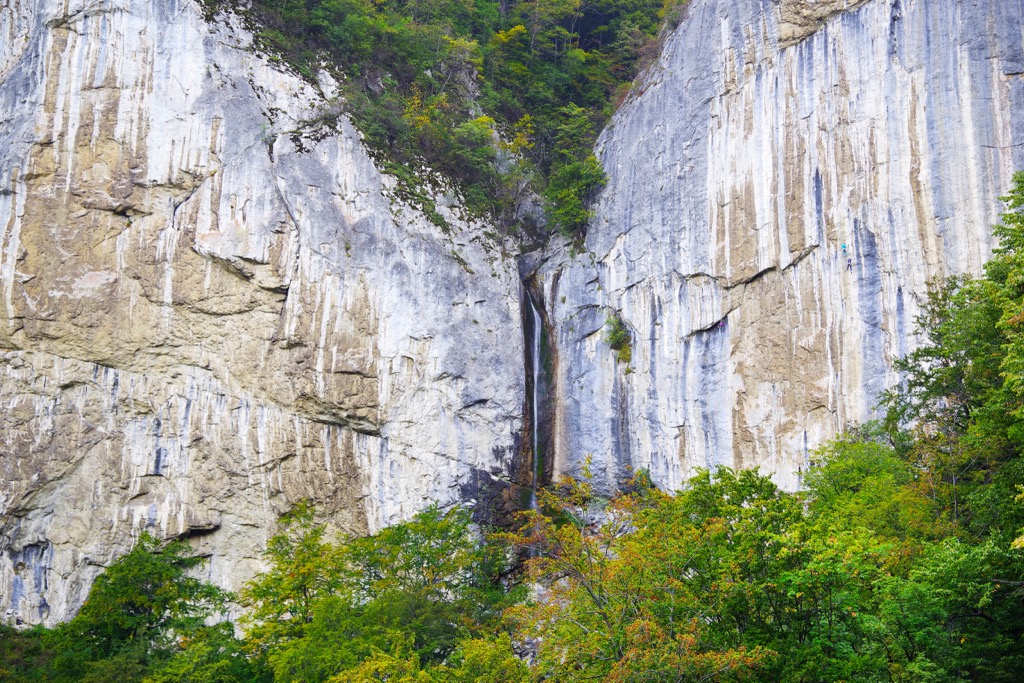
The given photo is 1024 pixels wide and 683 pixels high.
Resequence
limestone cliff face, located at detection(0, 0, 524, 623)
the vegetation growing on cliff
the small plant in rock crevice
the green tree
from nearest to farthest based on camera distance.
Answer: the green tree < limestone cliff face, located at detection(0, 0, 524, 623) < the small plant in rock crevice < the vegetation growing on cliff

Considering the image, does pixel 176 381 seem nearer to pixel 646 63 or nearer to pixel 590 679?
pixel 590 679

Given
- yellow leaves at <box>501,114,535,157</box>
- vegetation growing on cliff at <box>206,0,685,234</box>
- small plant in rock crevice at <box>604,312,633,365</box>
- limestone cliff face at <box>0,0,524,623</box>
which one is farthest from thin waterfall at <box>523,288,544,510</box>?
yellow leaves at <box>501,114,535,157</box>

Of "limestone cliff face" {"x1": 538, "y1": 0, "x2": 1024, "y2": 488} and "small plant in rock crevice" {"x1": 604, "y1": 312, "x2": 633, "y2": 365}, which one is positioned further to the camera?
"small plant in rock crevice" {"x1": 604, "y1": 312, "x2": 633, "y2": 365}

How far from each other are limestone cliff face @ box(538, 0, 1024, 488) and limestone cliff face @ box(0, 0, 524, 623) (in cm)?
396

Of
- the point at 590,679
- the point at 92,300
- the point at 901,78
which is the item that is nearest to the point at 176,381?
the point at 92,300

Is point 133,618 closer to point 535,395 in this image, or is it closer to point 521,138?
point 535,395

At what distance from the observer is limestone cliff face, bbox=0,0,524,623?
2119cm

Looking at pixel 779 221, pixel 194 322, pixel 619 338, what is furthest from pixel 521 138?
pixel 194 322

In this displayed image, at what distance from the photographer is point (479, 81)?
98.5 ft

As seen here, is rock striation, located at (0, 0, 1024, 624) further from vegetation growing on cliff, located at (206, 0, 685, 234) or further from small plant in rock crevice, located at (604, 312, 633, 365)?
vegetation growing on cliff, located at (206, 0, 685, 234)

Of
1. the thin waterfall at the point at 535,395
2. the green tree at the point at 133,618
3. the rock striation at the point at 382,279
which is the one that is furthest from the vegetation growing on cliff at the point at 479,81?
the green tree at the point at 133,618

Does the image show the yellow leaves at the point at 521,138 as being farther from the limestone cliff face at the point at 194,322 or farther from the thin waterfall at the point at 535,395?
the limestone cliff face at the point at 194,322

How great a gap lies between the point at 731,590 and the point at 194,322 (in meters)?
15.2

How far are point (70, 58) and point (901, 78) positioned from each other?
2011 centimetres
